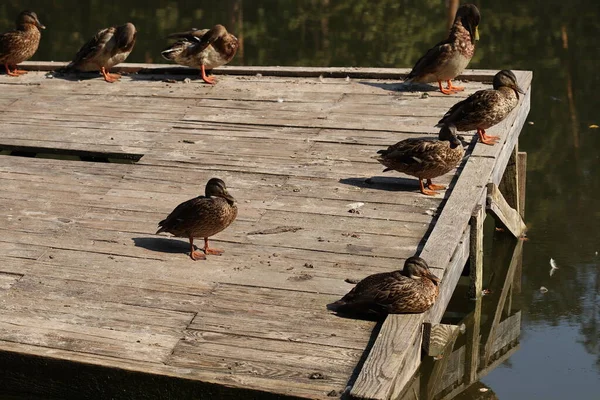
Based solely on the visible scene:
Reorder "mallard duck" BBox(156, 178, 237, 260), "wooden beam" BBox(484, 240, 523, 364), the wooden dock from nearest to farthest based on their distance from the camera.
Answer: the wooden dock
"mallard duck" BBox(156, 178, 237, 260)
"wooden beam" BBox(484, 240, 523, 364)

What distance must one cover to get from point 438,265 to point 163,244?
2023 mm

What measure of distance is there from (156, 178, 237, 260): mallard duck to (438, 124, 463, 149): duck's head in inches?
79.3

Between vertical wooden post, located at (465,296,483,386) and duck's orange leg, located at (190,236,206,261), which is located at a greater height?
duck's orange leg, located at (190,236,206,261)

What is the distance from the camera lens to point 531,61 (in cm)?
1753

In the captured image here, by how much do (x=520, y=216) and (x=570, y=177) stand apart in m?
1.72

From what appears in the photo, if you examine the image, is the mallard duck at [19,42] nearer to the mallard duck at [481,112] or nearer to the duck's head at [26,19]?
the duck's head at [26,19]

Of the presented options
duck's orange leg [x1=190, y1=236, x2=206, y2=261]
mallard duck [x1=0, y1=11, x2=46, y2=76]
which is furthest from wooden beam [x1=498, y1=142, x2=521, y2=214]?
mallard duck [x1=0, y1=11, x2=46, y2=76]

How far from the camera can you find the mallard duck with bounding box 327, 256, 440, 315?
6773mm

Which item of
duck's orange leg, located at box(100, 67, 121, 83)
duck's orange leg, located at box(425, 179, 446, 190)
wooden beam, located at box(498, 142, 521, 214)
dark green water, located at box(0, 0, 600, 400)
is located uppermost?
duck's orange leg, located at box(425, 179, 446, 190)

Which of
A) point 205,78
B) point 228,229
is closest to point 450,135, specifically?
point 228,229

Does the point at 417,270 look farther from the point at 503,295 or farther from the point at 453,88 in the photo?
A: the point at 453,88

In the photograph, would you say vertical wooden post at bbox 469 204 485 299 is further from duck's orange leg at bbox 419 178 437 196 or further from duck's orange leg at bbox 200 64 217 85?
duck's orange leg at bbox 200 64 217 85

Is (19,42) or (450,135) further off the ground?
(450,135)

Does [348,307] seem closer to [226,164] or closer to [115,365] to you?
[115,365]
